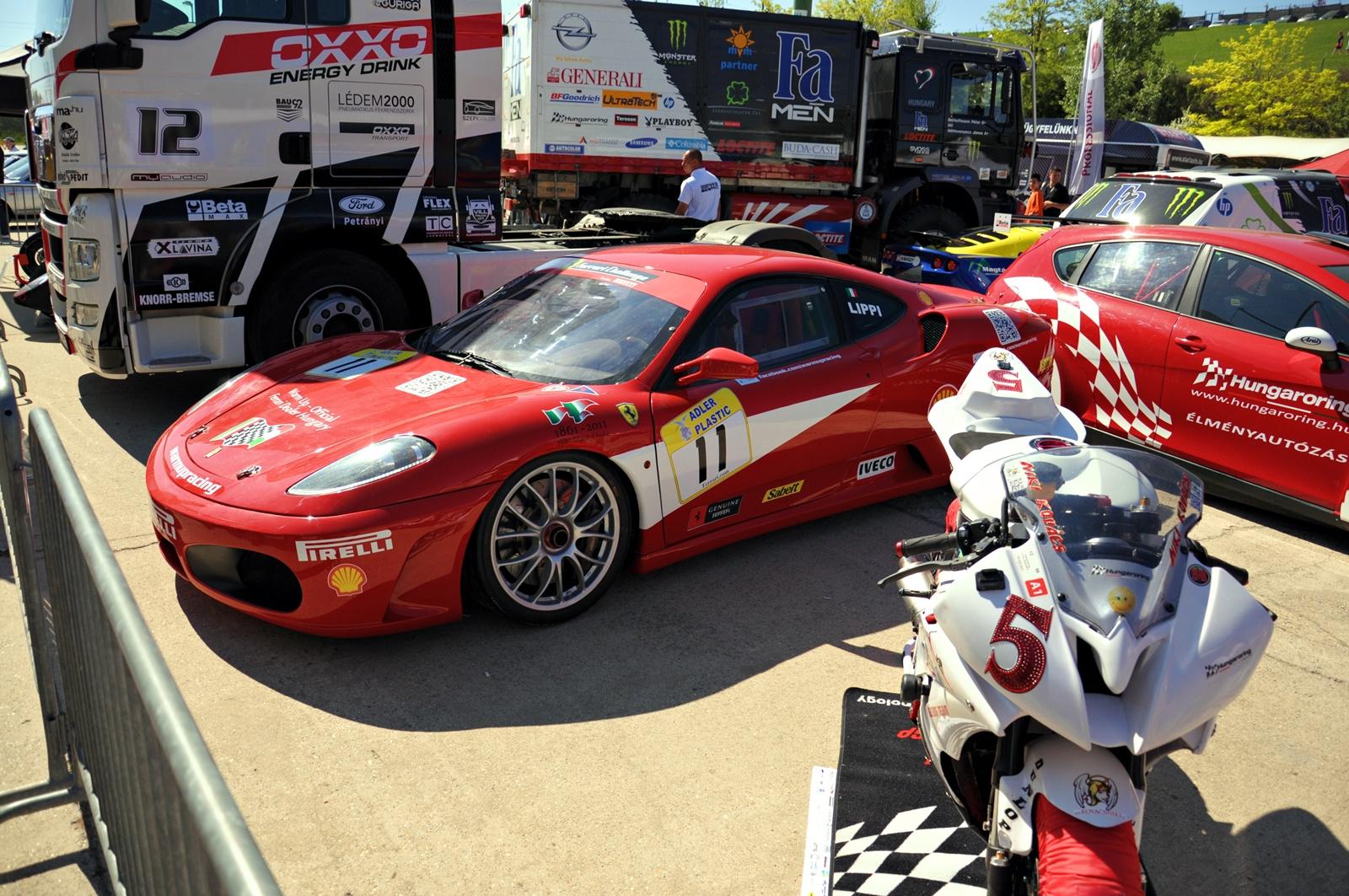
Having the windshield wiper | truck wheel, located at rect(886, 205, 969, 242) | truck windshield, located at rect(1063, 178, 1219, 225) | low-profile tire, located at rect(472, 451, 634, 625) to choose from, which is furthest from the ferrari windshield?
truck wheel, located at rect(886, 205, 969, 242)

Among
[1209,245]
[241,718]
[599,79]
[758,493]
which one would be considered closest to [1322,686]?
[758,493]

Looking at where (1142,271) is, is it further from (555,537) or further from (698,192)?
(698,192)

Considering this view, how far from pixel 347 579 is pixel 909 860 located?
1981 mm

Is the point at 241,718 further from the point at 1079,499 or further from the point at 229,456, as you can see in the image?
the point at 1079,499

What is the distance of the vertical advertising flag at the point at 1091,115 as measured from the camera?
17062 millimetres

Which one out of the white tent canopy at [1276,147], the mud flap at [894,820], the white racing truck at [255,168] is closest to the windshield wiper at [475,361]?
the mud flap at [894,820]

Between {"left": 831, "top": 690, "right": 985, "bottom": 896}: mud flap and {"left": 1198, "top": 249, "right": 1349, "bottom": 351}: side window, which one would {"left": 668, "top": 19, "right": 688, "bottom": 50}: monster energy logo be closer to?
{"left": 1198, "top": 249, "right": 1349, "bottom": 351}: side window

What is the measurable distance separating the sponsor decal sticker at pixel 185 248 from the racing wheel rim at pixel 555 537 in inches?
141

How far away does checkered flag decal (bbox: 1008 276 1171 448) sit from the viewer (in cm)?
571

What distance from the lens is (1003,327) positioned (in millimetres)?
5344

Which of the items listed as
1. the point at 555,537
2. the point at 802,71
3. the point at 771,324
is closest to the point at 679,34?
the point at 802,71

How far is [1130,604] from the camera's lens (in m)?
1.99

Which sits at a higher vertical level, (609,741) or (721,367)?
(721,367)

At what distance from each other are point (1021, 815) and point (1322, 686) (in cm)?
242
